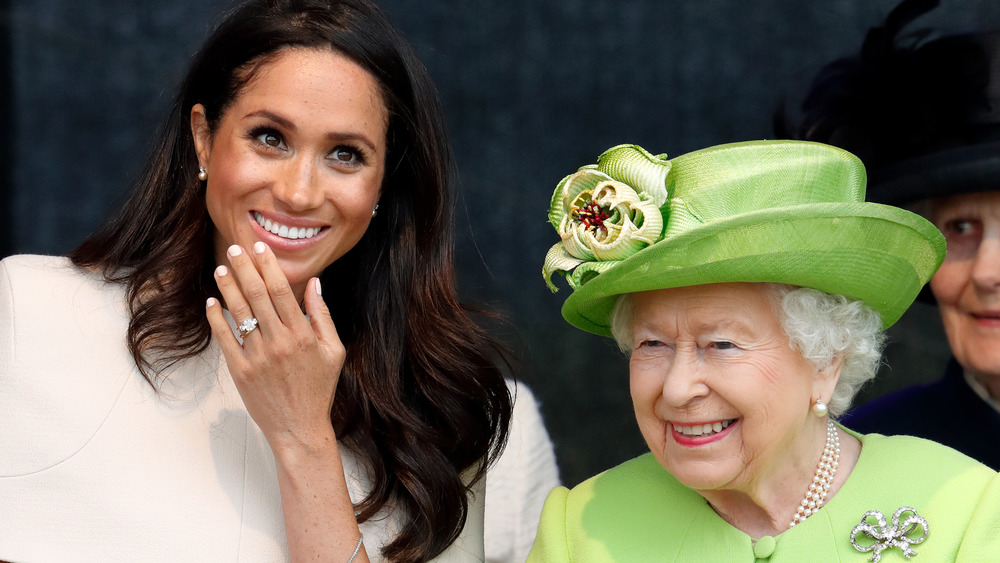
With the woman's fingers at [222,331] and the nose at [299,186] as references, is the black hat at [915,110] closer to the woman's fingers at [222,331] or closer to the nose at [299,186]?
the nose at [299,186]

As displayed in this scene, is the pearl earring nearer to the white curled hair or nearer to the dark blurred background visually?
the white curled hair

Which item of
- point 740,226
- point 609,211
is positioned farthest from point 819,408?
point 609,211

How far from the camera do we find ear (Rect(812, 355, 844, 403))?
8.32ft

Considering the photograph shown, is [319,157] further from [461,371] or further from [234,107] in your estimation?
[461,371]

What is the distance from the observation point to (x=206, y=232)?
3.00m

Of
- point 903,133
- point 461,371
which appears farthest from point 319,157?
point 903,133

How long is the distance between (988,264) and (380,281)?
66.0 inches

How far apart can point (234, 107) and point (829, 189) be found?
139 cm

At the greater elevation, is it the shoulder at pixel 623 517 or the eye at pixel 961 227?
the eye at pixel 961 227

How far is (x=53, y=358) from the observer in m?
2.70

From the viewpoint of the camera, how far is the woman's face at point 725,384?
7.97 feet

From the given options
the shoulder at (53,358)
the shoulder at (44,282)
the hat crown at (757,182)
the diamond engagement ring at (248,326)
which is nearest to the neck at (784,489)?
the hat crown at (757,182)

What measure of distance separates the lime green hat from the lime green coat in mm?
371

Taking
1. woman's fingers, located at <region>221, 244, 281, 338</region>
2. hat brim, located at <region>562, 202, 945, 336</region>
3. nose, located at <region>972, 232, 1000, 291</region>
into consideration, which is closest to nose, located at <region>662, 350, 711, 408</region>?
hat brim, located at <region>562, 202, 945, 336</region>
